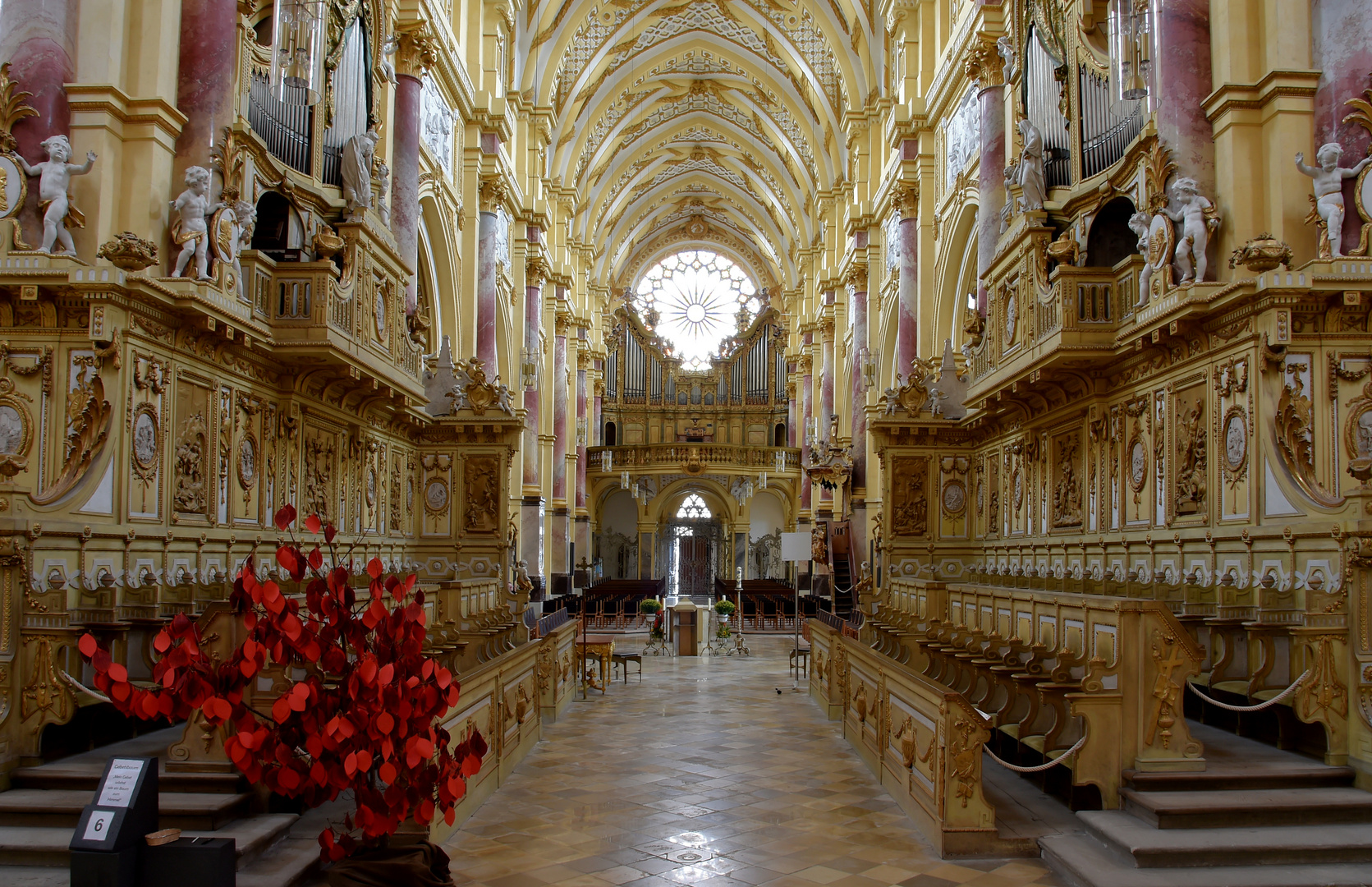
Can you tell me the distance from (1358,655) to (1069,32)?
27.4 ft

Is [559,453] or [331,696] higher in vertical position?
[559,453]

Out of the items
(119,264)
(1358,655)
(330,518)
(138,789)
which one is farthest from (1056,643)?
(330,518)

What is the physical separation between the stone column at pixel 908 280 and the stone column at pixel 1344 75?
1125 centimetres

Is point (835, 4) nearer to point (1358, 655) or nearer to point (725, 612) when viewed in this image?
point (725, 612)

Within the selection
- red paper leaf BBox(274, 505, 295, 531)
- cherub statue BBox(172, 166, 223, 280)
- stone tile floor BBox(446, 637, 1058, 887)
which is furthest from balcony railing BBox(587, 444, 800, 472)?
red paper leaf BBox(274, 505, 295, 531)

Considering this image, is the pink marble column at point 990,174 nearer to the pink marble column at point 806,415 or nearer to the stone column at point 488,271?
the stone column at point 488,271

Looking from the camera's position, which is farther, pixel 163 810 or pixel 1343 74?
pixel 1343 74

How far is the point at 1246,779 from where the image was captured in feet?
19.3

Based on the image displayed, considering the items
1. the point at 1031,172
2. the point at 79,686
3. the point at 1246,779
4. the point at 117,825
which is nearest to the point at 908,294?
the point at 1031,172

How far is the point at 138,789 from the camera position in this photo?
364 centimetres

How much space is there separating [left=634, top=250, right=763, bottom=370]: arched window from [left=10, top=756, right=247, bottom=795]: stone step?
42129 mm

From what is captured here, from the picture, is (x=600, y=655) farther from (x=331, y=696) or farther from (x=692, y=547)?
(x=692, y=547)

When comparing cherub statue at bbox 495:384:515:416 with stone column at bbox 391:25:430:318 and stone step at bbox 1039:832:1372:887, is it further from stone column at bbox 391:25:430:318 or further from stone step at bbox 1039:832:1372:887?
stone step at bbox 1039:832:1372:887

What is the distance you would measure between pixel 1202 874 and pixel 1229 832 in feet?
1.54
